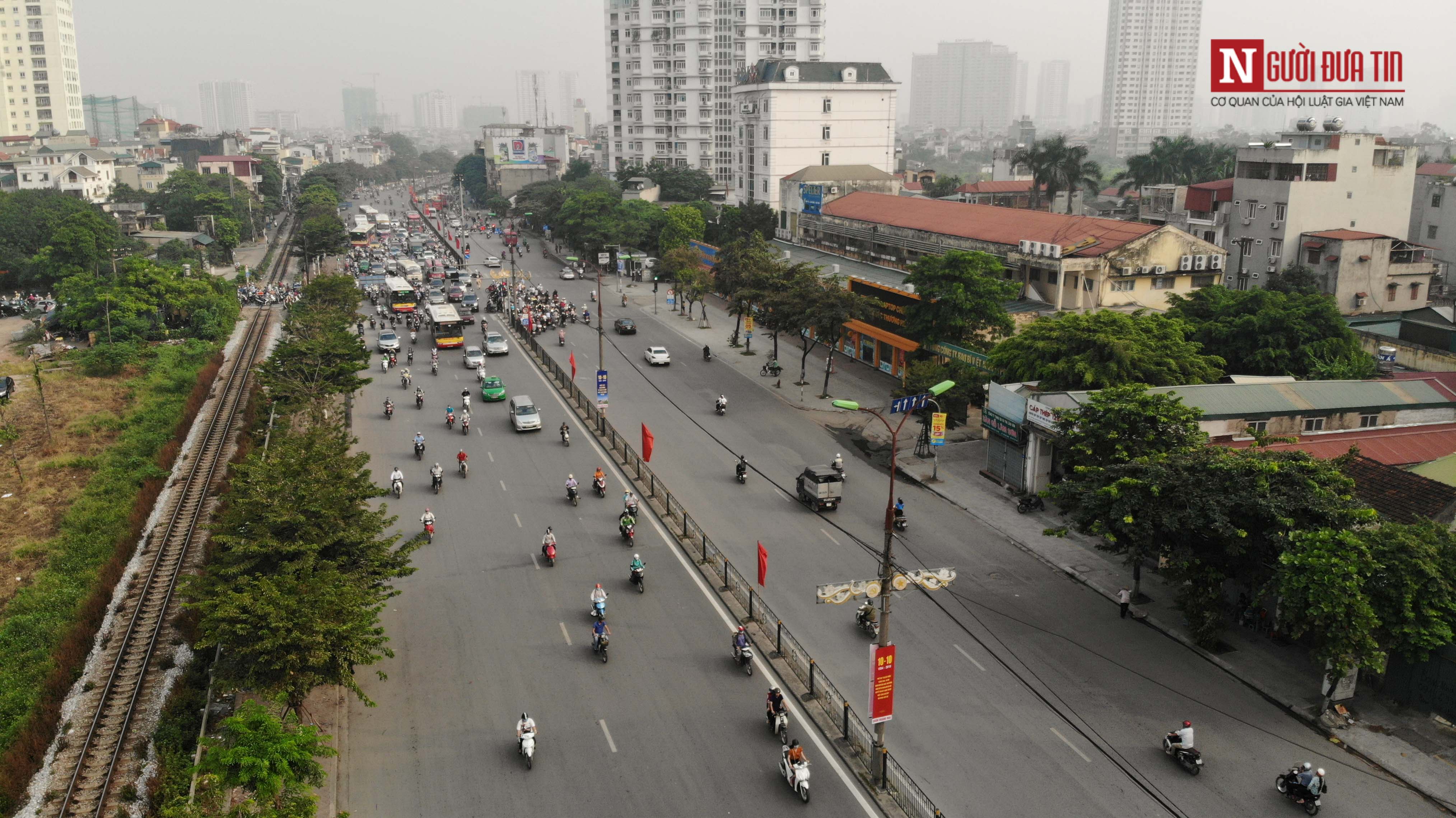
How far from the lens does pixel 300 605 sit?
21.7 metres

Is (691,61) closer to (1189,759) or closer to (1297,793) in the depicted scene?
(1189,759)

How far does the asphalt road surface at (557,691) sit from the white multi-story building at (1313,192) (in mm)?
49303

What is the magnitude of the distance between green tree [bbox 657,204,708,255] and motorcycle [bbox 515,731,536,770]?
77957 mm

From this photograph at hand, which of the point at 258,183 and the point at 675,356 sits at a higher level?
the point at 258,183

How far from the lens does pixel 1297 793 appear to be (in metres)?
20.0

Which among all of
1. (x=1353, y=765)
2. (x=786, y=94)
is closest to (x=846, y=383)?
(x=1353, y=765)

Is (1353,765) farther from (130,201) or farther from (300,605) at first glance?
(130,201)

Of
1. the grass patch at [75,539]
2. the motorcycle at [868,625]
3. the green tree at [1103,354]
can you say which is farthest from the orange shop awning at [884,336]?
the grass patch at [75,539]

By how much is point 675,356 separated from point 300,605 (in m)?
45.6

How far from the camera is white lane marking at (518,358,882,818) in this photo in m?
20.8

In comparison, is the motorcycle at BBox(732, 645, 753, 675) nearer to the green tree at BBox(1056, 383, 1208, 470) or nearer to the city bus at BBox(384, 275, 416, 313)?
the green tree at BBox(1056, 383, 1208, 470)

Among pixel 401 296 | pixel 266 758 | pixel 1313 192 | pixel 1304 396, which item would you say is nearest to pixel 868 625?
pixel 266 758

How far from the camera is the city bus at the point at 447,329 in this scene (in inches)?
2717

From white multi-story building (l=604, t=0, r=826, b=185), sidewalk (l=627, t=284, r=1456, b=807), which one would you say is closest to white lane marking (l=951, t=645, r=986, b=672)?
sidewalk (l=627, t=284, r=1456, b=807)
